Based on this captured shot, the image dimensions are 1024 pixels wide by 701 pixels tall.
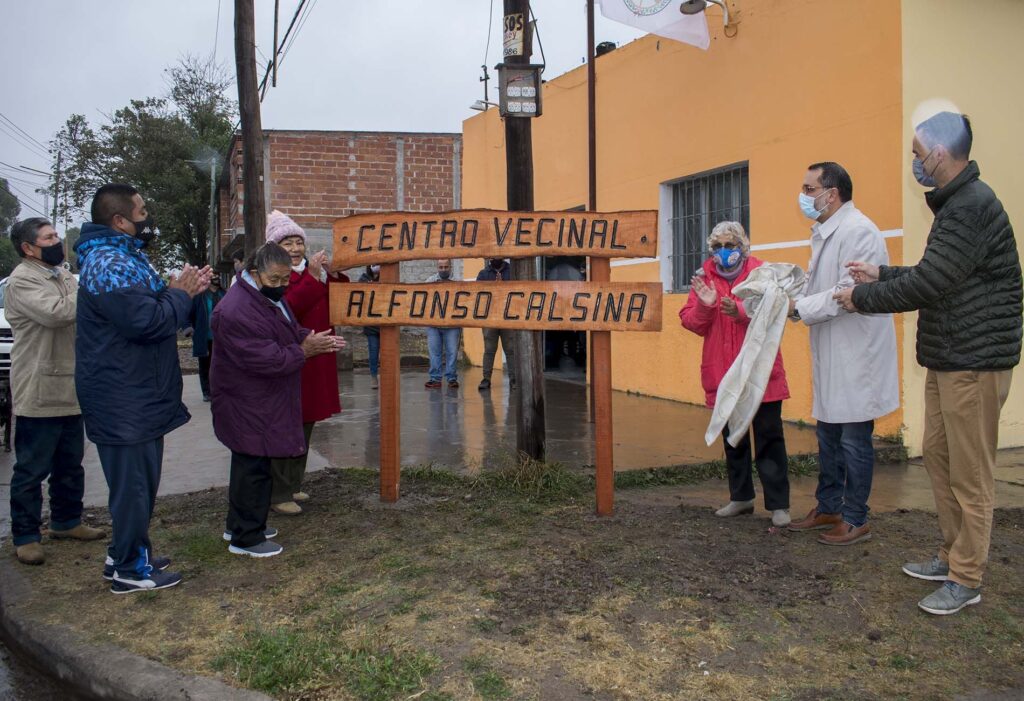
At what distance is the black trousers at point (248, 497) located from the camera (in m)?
4.46

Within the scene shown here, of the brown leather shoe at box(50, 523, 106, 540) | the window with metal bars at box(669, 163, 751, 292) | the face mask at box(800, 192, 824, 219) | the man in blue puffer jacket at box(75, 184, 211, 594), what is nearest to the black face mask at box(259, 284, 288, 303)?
the man in blue puffer jacket at box(75, 184, 211, 594)

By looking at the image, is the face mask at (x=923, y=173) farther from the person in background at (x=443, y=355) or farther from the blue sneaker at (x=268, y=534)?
the person in background at (x=443, y=355)


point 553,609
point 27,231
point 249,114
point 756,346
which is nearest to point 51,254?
point 27,231

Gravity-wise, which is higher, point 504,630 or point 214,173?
point 214,173

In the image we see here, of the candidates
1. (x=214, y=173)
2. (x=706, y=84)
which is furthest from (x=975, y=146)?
(x=214, y=173)

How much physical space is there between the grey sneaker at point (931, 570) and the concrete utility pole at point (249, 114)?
744cm

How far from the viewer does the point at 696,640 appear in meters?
3.38

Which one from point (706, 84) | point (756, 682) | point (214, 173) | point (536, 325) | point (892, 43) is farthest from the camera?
point (214, 173)

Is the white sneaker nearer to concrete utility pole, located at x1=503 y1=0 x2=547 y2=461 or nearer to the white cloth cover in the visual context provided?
the white cloth cover

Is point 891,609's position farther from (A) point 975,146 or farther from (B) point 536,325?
(A) point 975,146

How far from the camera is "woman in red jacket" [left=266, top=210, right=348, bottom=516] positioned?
17.3 ft

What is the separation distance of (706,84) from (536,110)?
3839mm

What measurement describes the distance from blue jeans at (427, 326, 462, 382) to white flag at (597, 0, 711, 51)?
4651 mm

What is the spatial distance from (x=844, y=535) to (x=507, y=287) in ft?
7.52
